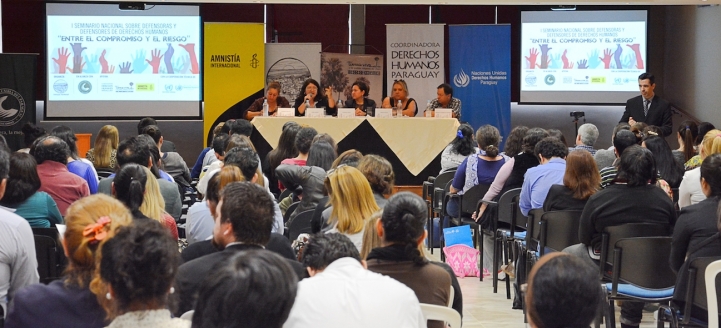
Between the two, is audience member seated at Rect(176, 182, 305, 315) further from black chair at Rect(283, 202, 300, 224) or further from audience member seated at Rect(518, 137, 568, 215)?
audience member seated at Rect(518, 137, 568, 215)

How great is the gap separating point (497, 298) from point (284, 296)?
4781 millimetres

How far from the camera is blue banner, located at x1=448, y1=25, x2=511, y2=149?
12281 mm

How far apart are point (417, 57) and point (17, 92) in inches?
206

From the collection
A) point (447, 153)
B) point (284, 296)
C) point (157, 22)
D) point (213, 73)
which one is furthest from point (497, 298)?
point (157, 22)

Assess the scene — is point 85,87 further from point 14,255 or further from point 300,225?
point 14,255

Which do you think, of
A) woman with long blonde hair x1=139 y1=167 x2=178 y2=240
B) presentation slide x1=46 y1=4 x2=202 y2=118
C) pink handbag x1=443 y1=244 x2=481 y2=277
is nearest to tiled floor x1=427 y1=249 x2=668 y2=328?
pink handbag x1=443 y1=244 x2=481 y2=277

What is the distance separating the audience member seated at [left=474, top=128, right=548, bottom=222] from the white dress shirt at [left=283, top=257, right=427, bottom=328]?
435 centimetres

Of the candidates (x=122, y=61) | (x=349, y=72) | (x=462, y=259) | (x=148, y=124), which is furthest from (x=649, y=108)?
(x=122, y=61)

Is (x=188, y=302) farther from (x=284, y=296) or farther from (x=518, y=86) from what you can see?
(x=518, y=86)

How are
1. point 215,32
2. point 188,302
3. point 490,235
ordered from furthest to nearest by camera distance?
point 215,32, point 490,235, point 188,302

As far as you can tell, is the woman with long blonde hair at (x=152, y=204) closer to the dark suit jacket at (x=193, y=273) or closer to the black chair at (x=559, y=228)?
the dark suit jacket at (x=193, y=273)

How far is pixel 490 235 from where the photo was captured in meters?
6.74

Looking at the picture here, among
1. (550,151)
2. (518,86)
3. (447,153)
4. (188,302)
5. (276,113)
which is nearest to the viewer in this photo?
(188,302)

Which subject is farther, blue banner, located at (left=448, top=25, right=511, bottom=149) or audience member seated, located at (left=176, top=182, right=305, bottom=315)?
blue banner, located at (left=448, top=25, right=511, bottom=149)
